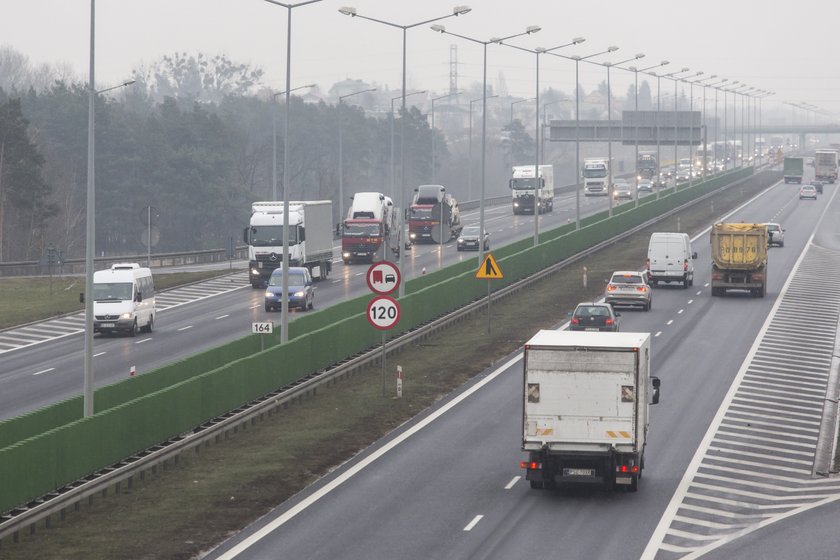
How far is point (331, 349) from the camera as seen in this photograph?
146 ft

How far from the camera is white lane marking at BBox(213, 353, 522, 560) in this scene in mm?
24578

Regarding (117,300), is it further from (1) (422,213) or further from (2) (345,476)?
(1) (422,213)

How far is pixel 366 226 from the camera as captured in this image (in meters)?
85.0

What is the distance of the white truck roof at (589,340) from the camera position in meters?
27.7

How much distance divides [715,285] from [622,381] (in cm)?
3973

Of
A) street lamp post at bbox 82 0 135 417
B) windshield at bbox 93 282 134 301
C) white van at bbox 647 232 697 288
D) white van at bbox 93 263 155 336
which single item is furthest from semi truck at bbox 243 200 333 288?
street lamp post at bbox 82 0 135 417

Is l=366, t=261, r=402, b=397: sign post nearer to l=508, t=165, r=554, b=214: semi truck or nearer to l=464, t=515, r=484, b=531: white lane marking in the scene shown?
l=464, t=515, r=484, b=531: white lane marking

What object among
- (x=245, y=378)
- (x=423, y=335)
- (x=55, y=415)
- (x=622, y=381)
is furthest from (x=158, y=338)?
(x=622, y=381)

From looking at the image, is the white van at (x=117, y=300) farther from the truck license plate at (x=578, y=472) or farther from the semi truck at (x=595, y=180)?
the semi truck at (x=595, y=180)

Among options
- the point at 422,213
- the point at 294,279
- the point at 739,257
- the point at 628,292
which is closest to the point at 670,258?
the point at 739,257

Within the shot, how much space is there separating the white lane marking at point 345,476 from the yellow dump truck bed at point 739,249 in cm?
2300

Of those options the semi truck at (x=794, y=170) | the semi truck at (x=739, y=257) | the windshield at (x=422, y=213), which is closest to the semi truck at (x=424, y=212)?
the windshield at (x=422, y=213)

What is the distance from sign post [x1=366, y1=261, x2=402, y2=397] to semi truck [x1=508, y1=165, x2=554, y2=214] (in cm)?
8238

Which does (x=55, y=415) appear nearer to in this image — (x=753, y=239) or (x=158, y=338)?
(x=158, y=338)
